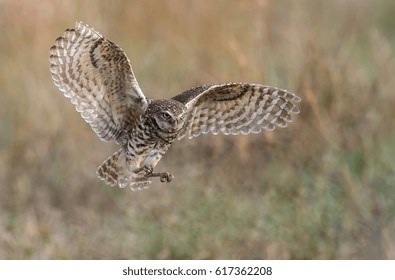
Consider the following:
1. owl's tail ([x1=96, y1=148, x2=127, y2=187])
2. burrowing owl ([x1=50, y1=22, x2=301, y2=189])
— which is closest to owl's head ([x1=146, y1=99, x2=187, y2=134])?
burrowing owl ([x1=50, y1=22, x2=301, y2=189])

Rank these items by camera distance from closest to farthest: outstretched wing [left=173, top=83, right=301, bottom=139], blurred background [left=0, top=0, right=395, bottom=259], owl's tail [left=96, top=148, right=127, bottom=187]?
owl's tail [left=96, top=148, right=127, bottom=187]
outstretched wing [left=173, top=83, right=301, bottom=139]
blurred background [left=0, top=0, right=395, bottom=259]

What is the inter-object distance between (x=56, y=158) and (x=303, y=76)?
1.67 meters

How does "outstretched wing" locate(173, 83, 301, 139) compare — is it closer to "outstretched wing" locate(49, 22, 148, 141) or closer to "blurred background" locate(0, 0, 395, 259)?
"outstretched wing" locate(49, 22, 148, 141)

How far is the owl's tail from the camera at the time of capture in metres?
4.52

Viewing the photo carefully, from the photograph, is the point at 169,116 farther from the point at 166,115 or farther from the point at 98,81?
the point at 98,81

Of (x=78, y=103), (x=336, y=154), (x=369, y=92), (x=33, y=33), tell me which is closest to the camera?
(x=78, y=103)

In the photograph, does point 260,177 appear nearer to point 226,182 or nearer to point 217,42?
point 226,182

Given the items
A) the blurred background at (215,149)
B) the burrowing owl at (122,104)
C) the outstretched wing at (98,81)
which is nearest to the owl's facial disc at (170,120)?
the burrowing owl at (122,104)

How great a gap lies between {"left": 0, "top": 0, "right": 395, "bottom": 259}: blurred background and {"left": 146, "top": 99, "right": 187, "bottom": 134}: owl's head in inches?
58.7

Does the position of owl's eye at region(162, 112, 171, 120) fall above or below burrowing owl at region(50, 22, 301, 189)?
below

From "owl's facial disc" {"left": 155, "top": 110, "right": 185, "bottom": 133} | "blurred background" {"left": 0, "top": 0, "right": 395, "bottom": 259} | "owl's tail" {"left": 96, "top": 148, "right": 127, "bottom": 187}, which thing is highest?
"blurred background" {"left": 0, "top": 0, "right": 395, "bottom": 259}

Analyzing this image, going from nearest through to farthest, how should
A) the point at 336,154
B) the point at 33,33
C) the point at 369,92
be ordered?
the point at 336,154
the point at 369,92
the point at 33,33

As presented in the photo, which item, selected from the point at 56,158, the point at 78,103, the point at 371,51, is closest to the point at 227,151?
the point at 56,158

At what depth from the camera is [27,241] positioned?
256 inches
